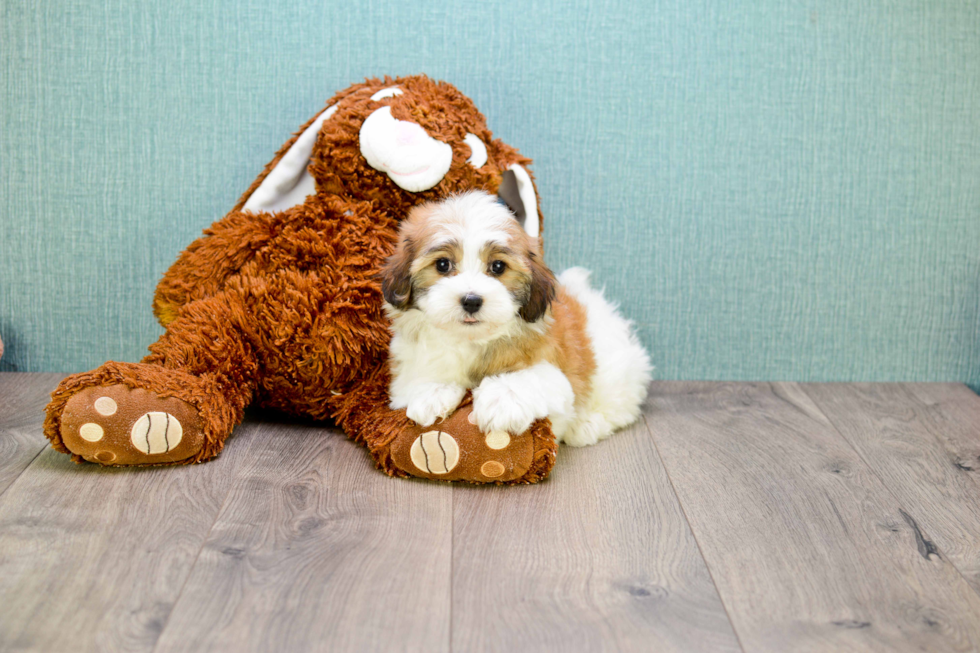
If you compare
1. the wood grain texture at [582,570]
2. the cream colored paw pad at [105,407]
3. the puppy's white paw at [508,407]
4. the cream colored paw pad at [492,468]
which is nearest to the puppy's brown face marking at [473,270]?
the puppy's white paw at [508,407]

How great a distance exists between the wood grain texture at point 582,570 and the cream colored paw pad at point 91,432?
2.23ft

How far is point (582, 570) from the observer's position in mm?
1339

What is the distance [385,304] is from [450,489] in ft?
1.34

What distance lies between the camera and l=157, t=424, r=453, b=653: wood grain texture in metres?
1.16

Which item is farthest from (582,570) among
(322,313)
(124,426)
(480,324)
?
(124,426)

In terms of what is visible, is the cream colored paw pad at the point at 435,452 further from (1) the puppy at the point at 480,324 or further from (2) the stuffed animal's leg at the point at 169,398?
(2) the stuffed animal's leg at the point at 169,398

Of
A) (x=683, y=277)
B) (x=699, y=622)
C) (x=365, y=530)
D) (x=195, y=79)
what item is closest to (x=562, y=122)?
(x=683, y=277)

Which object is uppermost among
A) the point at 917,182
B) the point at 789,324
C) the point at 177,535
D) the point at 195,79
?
the point at 195,79

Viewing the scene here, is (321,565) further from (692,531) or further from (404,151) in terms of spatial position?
(404,151)

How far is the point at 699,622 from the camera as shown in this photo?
1217 millimetres

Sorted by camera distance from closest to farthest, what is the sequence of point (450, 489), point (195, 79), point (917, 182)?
1. point (450, 489)
2. point (195, 79)
3. point (917, 182)

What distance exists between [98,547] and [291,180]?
0.92 meters

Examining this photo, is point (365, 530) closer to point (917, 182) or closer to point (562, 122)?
point (562, 122)

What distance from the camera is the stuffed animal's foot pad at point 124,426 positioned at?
157 cm
